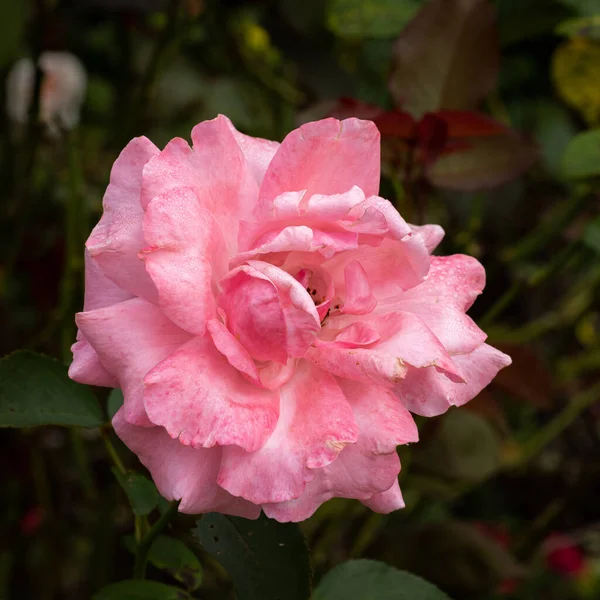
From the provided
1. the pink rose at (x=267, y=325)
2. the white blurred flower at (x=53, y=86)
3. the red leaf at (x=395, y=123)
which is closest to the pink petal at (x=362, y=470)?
the pink rose at (x=267, y=325)

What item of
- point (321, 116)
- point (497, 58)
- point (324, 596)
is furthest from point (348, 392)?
point (497, 58)

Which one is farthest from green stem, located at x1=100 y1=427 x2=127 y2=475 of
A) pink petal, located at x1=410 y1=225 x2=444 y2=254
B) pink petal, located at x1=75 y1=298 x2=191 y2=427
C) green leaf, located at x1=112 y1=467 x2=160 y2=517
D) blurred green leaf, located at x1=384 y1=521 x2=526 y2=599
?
blurred green leaf, located at x1=384 y1=521 x2=526 y2=599

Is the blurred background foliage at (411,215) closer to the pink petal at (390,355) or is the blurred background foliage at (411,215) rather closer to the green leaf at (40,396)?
the green leaf at (40,396)

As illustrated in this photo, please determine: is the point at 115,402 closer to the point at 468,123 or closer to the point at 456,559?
the point at 468,123

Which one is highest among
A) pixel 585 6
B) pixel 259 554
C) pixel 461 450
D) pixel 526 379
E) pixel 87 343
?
pixel 585 6

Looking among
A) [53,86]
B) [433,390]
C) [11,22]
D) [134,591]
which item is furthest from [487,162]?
[53,86]

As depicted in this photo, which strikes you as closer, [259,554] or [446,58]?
[259,554]

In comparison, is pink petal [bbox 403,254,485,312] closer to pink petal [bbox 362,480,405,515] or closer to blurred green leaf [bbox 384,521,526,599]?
pink petal [bbox 362,480,405,515]
